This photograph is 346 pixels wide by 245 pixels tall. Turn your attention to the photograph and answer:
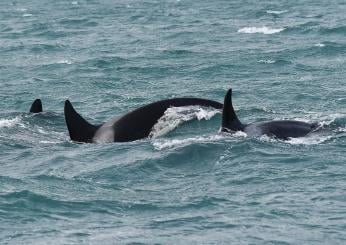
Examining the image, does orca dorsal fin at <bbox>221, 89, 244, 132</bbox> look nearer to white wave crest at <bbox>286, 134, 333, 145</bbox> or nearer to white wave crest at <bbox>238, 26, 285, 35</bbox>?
white wave crest at <bbox>286, 134, 333, 145</bbox>

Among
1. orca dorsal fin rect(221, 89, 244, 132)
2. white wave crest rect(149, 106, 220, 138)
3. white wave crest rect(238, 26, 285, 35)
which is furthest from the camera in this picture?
white wave crest rect(238, 26, 285, 35)

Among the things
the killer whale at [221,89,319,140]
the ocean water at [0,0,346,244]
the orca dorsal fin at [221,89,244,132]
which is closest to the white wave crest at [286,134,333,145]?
the ocean water at [0,0,346,244]

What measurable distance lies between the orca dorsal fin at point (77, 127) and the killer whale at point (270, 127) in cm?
337

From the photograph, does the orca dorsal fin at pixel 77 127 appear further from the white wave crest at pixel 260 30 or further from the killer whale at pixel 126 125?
the white wave crest at pixel 260 30

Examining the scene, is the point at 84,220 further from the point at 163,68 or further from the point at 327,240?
the point at 163,68

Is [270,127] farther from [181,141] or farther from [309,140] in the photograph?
[181,141]

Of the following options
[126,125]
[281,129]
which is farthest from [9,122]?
[281,129]

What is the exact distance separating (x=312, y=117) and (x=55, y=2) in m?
80.3

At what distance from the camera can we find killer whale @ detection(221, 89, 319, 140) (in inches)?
926

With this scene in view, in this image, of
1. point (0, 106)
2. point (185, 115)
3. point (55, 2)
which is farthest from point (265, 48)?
point (55, 2)

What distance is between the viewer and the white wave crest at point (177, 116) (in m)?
24.1

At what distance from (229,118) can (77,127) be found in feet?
12.7

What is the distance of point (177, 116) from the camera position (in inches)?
963

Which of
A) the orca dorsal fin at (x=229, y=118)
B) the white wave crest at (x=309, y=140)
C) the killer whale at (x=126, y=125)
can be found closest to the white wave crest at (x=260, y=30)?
the killer whale at (x=126, y=125)
